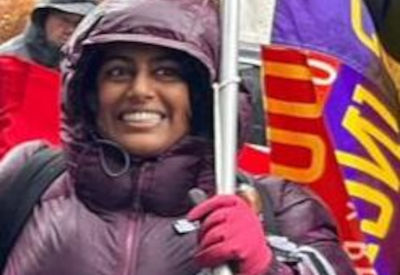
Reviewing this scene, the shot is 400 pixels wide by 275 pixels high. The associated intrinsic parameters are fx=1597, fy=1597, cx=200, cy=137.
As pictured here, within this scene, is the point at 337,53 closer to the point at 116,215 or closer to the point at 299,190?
the point at 299,190

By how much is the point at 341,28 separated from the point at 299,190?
2.26 ft

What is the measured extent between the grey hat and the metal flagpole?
260 centimetres

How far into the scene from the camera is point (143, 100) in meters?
3.23

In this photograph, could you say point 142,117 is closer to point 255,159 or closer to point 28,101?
point 255,159

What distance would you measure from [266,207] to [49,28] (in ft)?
9.22

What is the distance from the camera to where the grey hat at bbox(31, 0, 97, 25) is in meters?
5.80

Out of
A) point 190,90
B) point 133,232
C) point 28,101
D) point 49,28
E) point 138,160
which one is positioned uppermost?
point 190,90

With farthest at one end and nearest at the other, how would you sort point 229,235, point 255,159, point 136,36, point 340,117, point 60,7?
point 60,7, point 255,159, point 340,117, point 136,36, point 229,235

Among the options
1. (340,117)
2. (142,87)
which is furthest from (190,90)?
(340,117)

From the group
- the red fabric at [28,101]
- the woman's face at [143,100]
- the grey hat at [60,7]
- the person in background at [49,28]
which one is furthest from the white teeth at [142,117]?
the grey hat at [60,7]

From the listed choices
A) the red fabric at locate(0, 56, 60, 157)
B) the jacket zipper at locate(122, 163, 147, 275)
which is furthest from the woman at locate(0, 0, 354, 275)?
the red fabric at locate(0, 56, 60, 157)

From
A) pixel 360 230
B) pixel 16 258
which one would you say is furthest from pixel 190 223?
pixel 360 230

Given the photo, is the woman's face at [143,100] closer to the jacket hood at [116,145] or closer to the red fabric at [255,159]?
the jacket hood at [116,145]

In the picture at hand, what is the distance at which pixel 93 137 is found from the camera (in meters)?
3.25
